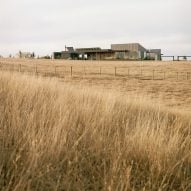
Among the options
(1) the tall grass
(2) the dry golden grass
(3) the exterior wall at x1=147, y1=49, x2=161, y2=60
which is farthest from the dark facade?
(1) the tall grass

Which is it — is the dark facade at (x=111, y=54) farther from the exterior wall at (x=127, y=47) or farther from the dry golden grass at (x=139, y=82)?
the dry golden grass at (x=139, y=82)

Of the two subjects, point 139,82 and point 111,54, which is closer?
point 139,82

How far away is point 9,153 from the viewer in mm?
3887

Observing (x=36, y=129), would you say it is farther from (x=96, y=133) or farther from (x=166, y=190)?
(x=166, y=190)

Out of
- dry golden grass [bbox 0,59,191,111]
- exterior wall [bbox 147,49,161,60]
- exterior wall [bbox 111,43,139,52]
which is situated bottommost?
dry golden grass [bbox 0,59,191,111]

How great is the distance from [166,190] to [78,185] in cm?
102

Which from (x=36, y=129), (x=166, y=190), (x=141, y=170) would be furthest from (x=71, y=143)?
(x=166, y=190)

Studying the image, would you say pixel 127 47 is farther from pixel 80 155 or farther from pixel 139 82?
pixel 80 155

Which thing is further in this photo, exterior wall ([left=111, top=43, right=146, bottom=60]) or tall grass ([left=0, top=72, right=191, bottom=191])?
exterior wall ([left=111, top=43, right=146, bottom=60])

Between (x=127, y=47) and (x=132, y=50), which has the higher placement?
(x=127, y=47)

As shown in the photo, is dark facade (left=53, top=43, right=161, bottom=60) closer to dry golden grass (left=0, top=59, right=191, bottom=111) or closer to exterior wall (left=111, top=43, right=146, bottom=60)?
exterior wall (left=111, top=43, right=146, bottom=60)

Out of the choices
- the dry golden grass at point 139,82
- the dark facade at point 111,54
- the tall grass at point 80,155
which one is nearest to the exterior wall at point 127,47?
the dark facade at point 111,54

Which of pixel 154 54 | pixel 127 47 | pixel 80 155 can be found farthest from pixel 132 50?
pixel 80 155

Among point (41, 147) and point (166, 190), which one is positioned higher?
point (41, 147)
